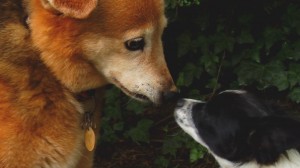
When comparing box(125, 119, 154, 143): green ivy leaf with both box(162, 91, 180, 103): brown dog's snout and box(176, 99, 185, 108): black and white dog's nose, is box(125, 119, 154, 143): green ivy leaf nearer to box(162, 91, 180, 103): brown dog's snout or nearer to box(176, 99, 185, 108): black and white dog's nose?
box(176, 99, 185, 108): black and white dog's nose

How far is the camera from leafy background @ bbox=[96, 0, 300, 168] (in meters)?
5.03

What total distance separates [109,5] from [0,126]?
3.01ft

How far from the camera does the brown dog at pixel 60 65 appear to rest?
3639 millimetres

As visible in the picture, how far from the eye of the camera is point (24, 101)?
3754 mm

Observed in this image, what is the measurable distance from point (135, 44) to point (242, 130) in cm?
79

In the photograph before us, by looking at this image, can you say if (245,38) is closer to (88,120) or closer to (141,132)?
(141,132)

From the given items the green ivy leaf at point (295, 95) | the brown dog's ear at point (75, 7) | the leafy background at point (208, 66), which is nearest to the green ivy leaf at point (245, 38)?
the leafy background at point (208, 66)

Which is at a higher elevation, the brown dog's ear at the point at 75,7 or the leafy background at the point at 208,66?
the brown dog's ear at the point at 75,7

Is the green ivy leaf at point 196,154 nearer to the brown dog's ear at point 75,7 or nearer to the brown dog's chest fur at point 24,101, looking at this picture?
the brown dog's chest fur at point 24,101

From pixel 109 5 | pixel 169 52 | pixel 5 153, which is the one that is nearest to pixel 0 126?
pixel 5 153

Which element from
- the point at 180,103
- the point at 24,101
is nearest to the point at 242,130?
the point at 180,103

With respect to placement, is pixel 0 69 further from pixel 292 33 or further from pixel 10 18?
pixel 292 33

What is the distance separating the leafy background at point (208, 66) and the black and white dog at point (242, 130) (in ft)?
3.32

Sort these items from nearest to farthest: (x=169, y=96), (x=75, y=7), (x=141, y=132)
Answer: (x=75, y=7) → (x=169, y=96) → (x=141, y=132)
